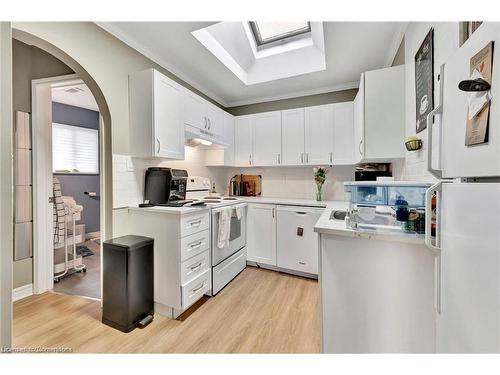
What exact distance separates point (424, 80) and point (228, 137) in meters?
2.33

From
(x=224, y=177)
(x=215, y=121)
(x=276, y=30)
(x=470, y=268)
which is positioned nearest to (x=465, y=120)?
(x=470, y=268)

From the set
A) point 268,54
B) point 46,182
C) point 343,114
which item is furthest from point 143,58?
point 343,114

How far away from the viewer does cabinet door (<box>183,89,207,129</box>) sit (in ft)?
7.75

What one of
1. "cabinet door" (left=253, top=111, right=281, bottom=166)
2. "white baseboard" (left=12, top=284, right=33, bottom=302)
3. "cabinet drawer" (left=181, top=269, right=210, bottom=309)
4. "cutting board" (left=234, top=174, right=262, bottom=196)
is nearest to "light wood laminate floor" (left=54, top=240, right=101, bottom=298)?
"white baseboard" (left=12, top=284, right=33, bottom=302)

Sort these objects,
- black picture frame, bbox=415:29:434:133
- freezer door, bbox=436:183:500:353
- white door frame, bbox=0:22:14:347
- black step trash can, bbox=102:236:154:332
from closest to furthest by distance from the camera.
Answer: freezer door, bbox=436:183:500:353, white door frame, bbox=0:22:14:347, black picture frame, bbox=415:29:434:133, black step trash can, bbox=102:236:154:332

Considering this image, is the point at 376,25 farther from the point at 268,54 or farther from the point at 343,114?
the point at 268,54

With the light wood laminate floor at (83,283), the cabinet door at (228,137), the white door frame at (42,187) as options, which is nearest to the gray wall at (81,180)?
the light wood laminate floor at (83,283)

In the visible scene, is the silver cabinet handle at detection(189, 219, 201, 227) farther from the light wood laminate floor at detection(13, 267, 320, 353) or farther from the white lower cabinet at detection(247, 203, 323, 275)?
the white lower cabinet at detection(247, 203, 323, 275)

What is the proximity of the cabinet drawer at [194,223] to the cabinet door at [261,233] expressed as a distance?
902 millimetres

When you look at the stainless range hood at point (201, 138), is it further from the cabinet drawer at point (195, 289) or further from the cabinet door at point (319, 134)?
the cabinet drawer at point (195, 289)

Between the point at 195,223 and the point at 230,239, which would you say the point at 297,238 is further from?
the point at 195,223

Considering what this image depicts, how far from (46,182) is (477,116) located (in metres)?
3.20

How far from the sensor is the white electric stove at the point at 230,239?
226 centimetres

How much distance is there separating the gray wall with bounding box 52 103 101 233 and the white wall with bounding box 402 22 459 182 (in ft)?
16.0
